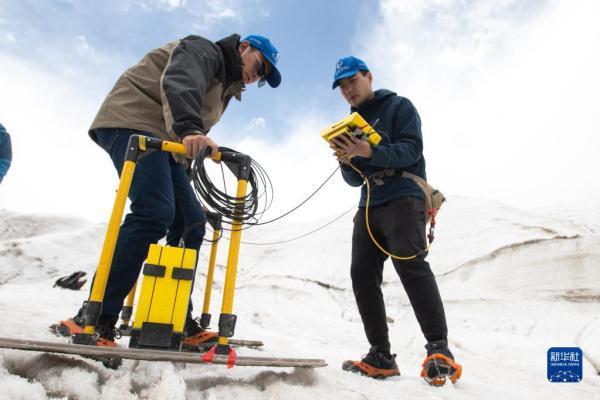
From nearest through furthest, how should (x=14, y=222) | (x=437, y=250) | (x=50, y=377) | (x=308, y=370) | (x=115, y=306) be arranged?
(x=50, y=377), (x=308, y=370), (x=115, y=306), (x=437, y=250), (x=14, y=222)

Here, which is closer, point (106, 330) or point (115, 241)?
point (115, 241)

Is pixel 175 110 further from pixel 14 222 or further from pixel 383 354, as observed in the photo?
pixel 14 222

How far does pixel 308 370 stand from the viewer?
6.84ft

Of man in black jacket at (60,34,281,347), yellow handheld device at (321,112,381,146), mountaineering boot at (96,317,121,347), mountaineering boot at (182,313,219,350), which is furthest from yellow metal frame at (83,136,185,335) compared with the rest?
yellow handheld device at (321,112,381,146)

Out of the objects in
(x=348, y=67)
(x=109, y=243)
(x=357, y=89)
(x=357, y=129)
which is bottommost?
(x=109, y=243)

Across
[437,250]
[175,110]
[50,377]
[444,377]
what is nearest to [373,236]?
[444,377]

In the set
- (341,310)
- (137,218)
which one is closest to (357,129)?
(137,218)

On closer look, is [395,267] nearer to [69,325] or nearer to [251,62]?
[251,62]

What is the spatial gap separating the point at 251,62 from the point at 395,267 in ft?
5.90

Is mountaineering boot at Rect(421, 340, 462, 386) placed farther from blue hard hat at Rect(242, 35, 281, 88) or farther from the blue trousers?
blue hard hat at Rect(242, 35, 281, 88)

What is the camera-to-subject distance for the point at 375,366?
2.71 metres

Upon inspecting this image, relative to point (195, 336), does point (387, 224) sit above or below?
above

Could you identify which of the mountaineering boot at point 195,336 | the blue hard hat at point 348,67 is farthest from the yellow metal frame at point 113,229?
the blue hard hat at point 348,67

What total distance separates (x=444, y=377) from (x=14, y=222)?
59.0ft
